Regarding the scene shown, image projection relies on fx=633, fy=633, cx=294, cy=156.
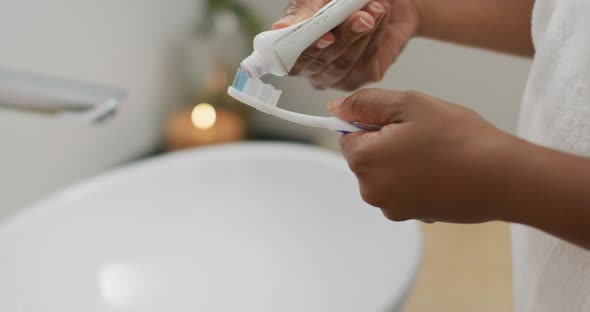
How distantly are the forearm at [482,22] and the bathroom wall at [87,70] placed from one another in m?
0.59

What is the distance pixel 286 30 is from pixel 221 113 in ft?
2.67

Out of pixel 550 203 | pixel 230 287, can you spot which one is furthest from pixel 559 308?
pixel 230 287

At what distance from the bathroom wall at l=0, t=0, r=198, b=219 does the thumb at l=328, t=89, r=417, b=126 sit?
64 cm

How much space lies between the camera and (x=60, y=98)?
1.46 feet

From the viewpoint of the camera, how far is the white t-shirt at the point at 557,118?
312 mm

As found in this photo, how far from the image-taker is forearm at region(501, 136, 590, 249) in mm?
252

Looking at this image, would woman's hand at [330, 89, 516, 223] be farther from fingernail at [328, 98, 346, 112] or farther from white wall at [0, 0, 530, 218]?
white wall at [0, 0, 530, 218]

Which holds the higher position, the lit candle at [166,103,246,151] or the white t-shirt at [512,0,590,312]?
the white t-shirt at [512,0,590,312]

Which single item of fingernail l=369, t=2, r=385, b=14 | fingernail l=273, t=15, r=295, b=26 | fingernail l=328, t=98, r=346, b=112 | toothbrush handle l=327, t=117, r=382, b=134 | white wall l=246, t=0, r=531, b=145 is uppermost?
fingernail l=273, t=15, r=295, b=26

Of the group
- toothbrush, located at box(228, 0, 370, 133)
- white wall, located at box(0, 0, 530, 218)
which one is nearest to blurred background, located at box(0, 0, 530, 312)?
white wall, located at box(0, 0, 530, 218)

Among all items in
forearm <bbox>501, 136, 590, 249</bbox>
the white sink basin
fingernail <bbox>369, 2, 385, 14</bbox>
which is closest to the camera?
forearm <bbox>501, 136, 590, 249</bbox>

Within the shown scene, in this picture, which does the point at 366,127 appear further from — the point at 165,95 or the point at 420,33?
the point at 165,95

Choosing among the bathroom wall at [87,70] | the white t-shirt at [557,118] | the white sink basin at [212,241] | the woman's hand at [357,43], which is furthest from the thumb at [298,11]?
the bathroom wall at [87,70]

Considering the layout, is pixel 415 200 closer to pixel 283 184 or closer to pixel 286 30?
pixel 286 30
